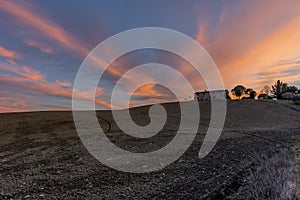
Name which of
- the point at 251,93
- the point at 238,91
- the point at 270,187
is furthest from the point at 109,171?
the point at 251,93

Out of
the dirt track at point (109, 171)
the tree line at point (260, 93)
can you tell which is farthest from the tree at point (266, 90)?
the dirt track at point (109, 171)

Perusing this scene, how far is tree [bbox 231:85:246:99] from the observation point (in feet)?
129

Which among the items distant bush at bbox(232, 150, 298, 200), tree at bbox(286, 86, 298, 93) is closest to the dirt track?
distant bush at bbox(232, 150, 298, 200)

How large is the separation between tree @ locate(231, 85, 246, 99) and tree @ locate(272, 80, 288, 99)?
4.70m

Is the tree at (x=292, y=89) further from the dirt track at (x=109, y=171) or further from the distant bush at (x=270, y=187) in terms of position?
the distant bush at (x=270, y=187)

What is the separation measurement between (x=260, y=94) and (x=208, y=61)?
3054 centimetres

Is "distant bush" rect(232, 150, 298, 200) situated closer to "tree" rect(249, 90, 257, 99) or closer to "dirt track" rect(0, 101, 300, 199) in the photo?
"dirt track" rect(0, 101, 300, 199)

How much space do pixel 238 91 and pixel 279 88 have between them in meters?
6.05

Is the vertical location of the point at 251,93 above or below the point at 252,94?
above

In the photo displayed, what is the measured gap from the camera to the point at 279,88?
3881 centimetres

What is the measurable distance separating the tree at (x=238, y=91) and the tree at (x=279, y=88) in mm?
4703

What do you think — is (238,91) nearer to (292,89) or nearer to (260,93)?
(260,93)

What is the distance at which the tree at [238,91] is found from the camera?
39469 mm

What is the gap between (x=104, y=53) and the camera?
491 inches
